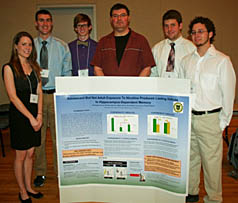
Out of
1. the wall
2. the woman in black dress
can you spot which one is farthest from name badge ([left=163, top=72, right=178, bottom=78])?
the wall

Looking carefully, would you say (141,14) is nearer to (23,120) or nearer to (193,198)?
(23,120)

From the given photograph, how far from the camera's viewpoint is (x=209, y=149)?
2299 millimetres

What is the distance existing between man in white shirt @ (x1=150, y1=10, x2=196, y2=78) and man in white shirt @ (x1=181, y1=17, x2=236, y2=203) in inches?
11.8

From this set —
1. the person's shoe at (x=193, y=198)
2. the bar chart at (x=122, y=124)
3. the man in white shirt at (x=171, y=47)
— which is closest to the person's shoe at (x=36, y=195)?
the bar chart at (x=122, y=124)

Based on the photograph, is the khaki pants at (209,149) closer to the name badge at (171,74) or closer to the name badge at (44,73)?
the name badge at (171,74)

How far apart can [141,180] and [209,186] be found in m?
0.90

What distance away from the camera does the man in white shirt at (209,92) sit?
2164mm

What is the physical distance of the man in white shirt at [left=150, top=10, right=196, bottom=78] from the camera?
104 inches

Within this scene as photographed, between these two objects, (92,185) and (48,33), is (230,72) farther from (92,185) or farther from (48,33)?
(48,33)

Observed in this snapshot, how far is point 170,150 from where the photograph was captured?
175 centimetres

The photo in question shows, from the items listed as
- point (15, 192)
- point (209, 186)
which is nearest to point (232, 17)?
point (209, 186)

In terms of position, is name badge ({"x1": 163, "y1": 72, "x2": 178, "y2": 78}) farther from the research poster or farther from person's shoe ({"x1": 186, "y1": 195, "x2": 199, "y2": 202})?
person's shoe ({"x1": 186, "y1": 195, "x2": 199, "y2": 202})

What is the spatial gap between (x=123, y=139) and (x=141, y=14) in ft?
15.4

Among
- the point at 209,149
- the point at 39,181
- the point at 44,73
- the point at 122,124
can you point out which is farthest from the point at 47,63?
the point at 209,149
